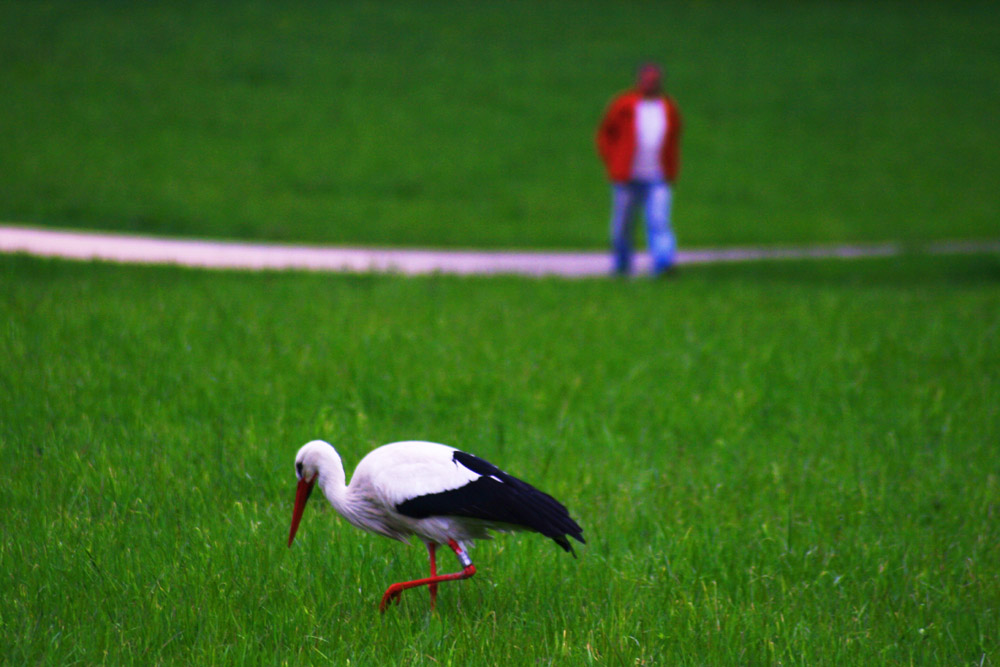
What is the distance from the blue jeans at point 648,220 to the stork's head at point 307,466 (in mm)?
8471

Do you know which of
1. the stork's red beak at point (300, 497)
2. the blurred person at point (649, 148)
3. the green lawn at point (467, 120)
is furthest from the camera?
the green lawn at point (467, 120)

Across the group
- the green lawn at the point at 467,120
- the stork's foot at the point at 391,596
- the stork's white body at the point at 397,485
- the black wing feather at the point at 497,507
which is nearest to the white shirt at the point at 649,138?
the green lawn at the point at 467,120

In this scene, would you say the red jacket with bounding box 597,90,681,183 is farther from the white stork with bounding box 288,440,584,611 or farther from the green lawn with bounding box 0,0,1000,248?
the white stork with bounding box 288,440,584,611

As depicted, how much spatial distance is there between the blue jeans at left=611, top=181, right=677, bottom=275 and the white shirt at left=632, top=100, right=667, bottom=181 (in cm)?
12

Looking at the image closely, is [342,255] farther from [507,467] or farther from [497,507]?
[497,507]

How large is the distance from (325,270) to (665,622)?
7.61m

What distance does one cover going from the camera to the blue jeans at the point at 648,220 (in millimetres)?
11898

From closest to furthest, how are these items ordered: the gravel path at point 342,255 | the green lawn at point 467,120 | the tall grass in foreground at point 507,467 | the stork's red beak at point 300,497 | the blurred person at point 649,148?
1. the tall grass in foreground at point 507,467
2. the stork's red beak at point 300,497
3. the gravel path at point 342,255
4. the blurred person at point 649,148
5. the green lawn at point 467,120

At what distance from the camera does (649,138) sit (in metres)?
11.8

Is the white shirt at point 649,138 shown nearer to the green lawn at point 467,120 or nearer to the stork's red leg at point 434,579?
the green lawn at point 467,120

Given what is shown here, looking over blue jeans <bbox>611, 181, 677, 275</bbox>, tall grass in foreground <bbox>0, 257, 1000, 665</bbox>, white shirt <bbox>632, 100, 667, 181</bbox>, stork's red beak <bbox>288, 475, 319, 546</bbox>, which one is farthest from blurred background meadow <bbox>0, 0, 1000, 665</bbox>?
white shirt <bbox>632, 100, 667, 181</bbox>

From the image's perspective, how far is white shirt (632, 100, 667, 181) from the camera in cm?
1181

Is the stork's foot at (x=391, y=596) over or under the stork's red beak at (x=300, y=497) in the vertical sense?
under

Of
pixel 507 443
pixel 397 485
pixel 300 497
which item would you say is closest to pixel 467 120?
pixel 507 443
